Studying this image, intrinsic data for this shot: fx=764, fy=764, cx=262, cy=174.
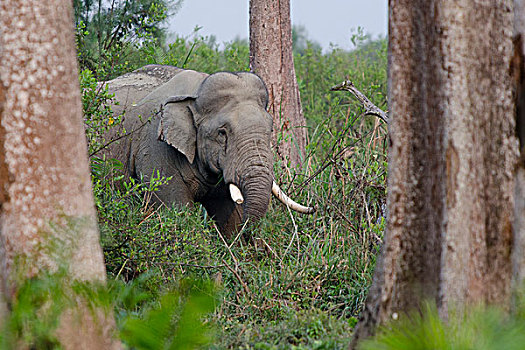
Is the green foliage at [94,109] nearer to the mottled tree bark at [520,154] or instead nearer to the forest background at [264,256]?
the forest background at [264,256]

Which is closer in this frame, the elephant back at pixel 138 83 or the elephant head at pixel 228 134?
the elephant head at pixel 228 134

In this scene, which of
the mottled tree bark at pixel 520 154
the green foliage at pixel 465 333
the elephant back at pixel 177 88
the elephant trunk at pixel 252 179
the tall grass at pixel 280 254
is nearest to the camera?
the green foliage at pixel 465 333

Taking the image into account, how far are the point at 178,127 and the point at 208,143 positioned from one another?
1.19 ft

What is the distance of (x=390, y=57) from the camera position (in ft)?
13.1

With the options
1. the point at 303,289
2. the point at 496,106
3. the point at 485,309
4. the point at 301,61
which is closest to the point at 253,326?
the point at 303,289

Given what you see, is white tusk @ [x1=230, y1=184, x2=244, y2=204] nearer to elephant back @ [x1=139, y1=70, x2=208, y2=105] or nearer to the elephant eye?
the elephant eye

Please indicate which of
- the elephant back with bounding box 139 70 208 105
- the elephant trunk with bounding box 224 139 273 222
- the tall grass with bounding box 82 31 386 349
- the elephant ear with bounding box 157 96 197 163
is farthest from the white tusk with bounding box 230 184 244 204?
the elephant back with bounding box 139 70 208 105

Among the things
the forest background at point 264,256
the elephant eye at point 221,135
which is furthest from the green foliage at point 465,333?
the elephant eye at point 221,135

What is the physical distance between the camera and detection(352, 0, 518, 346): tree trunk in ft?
11.9

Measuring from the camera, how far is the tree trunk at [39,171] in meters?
3.70

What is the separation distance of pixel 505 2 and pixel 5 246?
2.71 metres

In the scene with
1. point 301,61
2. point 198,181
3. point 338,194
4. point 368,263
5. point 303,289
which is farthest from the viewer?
point 301,61

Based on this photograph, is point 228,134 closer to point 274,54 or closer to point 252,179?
point 252,179

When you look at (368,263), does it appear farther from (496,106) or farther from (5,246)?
(5,246)
